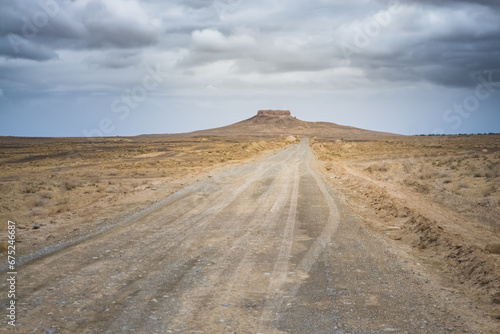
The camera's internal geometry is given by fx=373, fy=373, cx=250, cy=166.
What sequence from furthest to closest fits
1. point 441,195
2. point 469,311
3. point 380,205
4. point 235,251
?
1. point 441,195
2. point 380,205
3. point 235,251
4. point 469,311

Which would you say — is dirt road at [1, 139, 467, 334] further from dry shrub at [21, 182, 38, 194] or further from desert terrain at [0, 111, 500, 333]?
dry shrub at [21, 182, 38, 194]

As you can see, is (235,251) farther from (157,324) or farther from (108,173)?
(108,173)

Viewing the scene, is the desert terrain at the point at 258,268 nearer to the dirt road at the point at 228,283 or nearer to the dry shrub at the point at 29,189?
the dirt road at the point at 228,283

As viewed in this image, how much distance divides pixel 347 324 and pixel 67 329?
3348 millimetres

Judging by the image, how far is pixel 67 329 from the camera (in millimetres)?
4371

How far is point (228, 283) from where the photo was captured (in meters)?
5.86

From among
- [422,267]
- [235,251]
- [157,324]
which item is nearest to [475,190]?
[422,267]

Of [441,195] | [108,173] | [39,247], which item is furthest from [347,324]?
[108,173]

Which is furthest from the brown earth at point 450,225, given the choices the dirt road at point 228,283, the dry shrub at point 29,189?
the dry shrub at point 29,189

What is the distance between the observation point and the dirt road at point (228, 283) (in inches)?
181

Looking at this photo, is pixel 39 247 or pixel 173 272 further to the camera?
pixel 39 247

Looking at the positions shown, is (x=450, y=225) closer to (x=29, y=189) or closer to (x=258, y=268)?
(x=258, y=268)

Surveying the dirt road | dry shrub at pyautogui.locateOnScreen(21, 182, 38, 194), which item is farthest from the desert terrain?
A: dry shrub at pyautogui.locateOnScreen(21, 182, 38, 194)

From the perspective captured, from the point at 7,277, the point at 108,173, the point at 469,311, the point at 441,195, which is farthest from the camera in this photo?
the point at 108,173
